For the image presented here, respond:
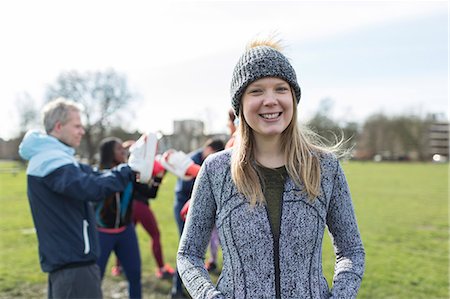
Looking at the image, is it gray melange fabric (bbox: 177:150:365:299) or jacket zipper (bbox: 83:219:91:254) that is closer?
gray melange fabric (bbox: 177:150:365:299)

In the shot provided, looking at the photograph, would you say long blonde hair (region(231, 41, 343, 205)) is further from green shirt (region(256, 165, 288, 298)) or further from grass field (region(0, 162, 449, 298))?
grass field (region(0, 162, 449, 298))

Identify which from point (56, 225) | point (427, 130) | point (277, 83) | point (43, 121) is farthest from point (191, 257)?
point (427, 130)

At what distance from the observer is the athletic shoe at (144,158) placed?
3.47 m

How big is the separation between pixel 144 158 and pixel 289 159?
5.99ft

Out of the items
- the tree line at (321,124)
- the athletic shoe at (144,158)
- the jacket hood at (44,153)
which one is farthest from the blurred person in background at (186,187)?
the tree line at (321,124)

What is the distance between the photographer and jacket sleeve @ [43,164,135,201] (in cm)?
310

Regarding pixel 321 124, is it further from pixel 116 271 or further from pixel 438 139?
pixel 116 271

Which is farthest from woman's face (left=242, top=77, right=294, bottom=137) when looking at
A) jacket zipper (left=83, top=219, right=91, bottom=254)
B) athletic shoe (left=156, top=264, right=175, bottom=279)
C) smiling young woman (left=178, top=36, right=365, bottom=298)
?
athletic shoe (left=156, top=264, right=175, bottom=279)

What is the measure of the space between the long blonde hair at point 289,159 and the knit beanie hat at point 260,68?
0.09m

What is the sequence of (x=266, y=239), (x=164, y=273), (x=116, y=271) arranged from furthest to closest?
(x=116, y=271) → (x=164, y=273) → (x=266, y=239)

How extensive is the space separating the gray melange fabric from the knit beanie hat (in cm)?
33

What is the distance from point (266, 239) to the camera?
1.77m

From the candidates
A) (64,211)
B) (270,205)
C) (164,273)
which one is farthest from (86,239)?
(164,273)

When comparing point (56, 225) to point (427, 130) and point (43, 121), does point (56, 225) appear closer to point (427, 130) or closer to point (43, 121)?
point (43, 121)
